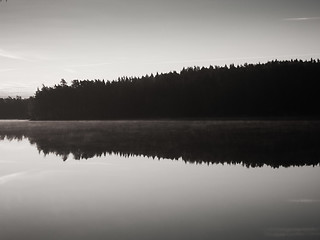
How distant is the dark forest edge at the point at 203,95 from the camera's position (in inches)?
5295

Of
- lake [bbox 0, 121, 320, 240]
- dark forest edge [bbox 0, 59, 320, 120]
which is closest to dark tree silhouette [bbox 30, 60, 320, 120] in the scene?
dark forest edge [bbox 0, 59, 320, 120]

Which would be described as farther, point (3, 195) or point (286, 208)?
point (3, 195)

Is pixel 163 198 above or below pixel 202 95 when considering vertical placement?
below

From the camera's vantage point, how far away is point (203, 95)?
478 feet

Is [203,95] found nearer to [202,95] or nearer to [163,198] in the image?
[202,95]

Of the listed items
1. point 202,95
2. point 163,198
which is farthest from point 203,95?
point 163,198

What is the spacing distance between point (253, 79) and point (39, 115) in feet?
351

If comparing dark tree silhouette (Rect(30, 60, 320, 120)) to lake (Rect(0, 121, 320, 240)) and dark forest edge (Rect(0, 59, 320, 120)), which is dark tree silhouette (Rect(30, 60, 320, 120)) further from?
lake (Rect(0, 121, 320, 240))

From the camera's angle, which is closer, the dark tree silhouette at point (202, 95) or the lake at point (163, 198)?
the lake at point (163, 198)

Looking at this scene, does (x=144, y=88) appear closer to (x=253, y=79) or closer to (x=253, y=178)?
(x=253, y=79)

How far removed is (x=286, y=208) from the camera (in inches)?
498

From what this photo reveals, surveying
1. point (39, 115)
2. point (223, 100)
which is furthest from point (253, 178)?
point (39, 115)

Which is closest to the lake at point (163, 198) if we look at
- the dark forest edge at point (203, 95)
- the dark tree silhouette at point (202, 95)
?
the dark forest edge at point (203, 95)

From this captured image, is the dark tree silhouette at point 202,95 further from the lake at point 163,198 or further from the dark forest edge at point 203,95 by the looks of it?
the lake at point 163,198
